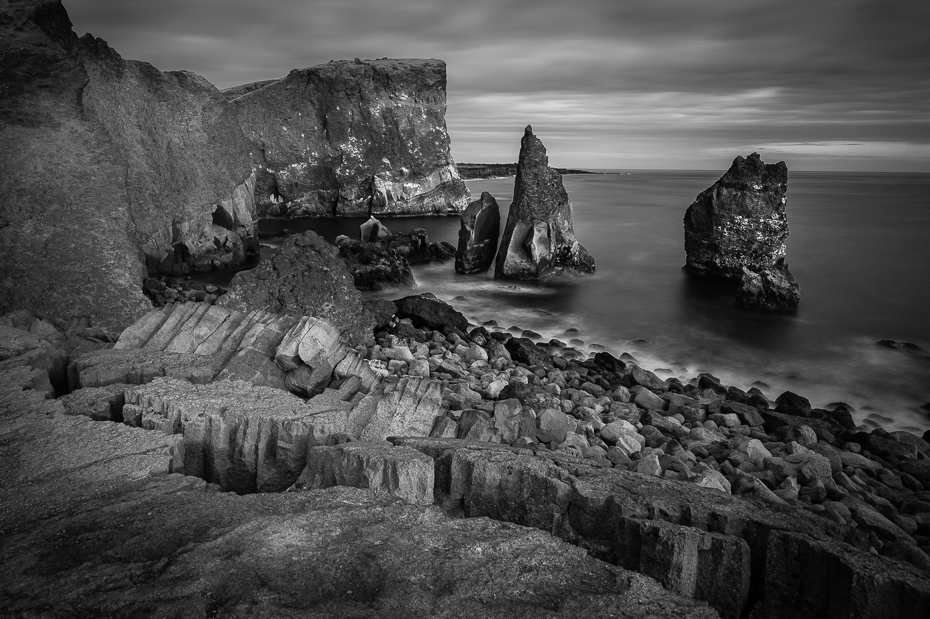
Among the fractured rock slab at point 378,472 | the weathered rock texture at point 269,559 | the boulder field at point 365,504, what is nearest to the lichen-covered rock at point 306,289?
the boulder field at point 365,504

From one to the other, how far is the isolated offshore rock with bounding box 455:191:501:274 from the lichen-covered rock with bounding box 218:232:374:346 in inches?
451

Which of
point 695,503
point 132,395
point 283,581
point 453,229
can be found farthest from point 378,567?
point 453,229

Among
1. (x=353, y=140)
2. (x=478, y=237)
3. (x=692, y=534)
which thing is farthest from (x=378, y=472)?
(x=353, y=140)

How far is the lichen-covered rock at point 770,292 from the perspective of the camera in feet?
55.9

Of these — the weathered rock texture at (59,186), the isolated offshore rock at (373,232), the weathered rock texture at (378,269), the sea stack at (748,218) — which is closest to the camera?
the weathered rock texture at (59,186)

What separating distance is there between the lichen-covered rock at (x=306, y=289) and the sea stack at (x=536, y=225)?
10272 mm

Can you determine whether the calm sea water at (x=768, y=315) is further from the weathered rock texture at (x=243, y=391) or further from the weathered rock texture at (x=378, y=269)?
the weathered rock texture at (x=243, y=391)

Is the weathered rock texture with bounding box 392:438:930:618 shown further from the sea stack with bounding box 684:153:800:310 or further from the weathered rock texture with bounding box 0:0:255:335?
the sea stack with bounding box 684:153:800:310

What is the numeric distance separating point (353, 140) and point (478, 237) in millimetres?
31473

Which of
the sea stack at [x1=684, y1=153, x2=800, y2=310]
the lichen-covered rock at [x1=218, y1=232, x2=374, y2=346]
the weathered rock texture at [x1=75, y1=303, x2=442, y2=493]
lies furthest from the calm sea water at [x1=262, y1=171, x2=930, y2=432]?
the weathered rock texture at [x1=75, y1=303, x2=442, y2=493]

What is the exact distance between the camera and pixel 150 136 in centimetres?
1930

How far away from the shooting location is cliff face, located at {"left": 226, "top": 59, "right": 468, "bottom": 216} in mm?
47750

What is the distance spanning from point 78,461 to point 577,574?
346cm

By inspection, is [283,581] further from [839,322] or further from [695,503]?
[839,322]
